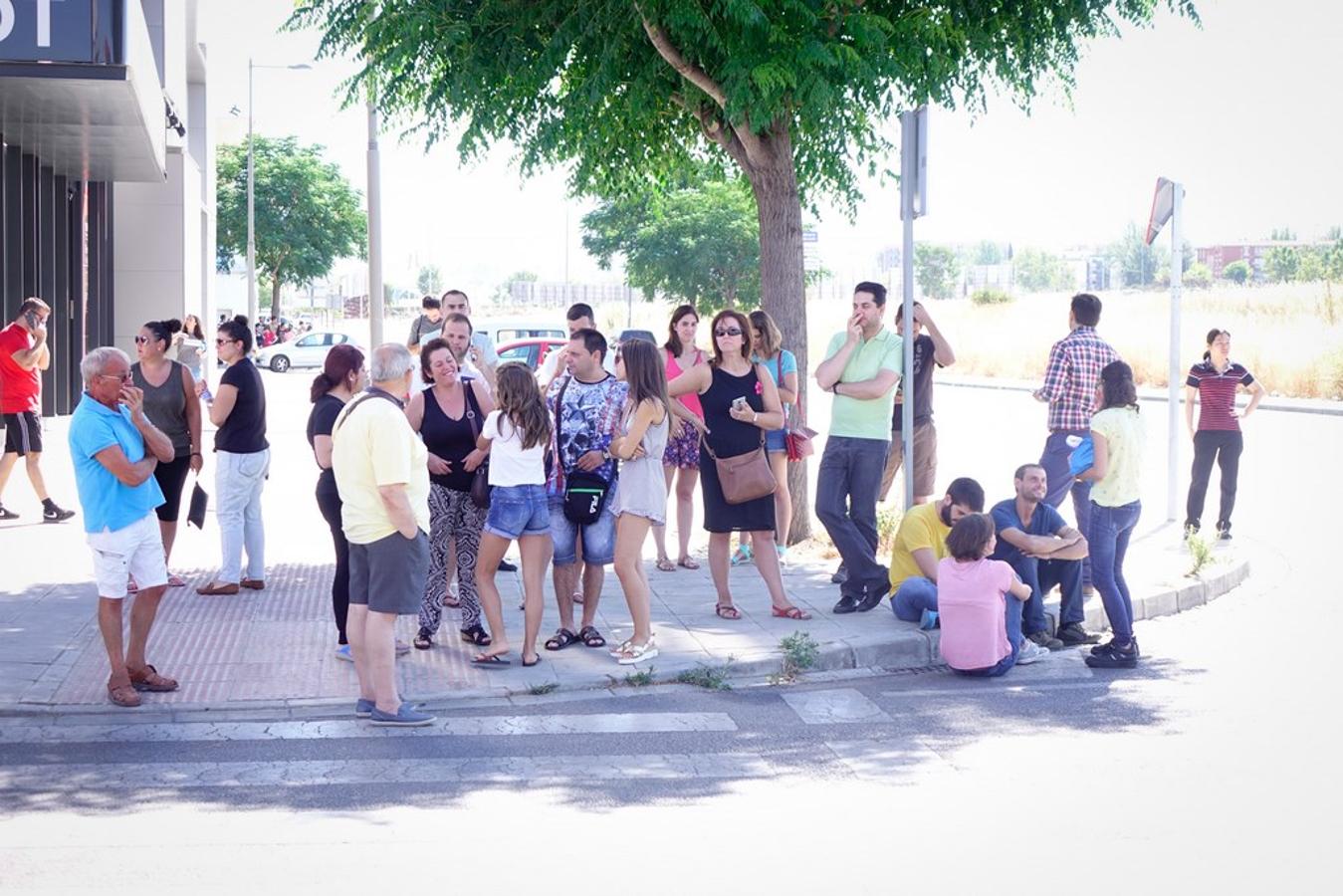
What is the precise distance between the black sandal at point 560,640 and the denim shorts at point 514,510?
774 millimetres

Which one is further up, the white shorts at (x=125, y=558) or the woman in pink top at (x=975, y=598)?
the white shorts at (x=125, y=558)

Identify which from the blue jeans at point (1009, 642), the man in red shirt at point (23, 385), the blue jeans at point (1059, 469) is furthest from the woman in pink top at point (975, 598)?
the man in red shirt at point (23, 385)

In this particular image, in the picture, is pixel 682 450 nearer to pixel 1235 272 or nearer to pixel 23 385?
pixel 23 385

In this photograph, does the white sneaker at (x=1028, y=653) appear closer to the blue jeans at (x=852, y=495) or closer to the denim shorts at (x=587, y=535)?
the blue jeans at (x=852, y=495)

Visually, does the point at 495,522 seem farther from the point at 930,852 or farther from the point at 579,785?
the point at 930,852

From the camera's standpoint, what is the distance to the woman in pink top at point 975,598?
850 centimetres

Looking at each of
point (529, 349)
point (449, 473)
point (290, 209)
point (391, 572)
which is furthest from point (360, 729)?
point (290, 209)

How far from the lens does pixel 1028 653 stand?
8.92 metres

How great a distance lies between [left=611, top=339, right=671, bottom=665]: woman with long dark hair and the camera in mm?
8562

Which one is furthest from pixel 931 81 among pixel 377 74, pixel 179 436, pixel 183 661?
pixel 183 661

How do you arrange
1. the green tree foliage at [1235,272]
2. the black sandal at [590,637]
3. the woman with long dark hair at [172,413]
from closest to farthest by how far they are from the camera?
the black sandal at [590,637] → the woman with long dark hair at [172,413] → the green tree foliage at [1235,272]

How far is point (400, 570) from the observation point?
7.36 metres

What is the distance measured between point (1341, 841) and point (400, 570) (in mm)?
4092

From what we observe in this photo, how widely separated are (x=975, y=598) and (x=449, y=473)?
2.96 meters
